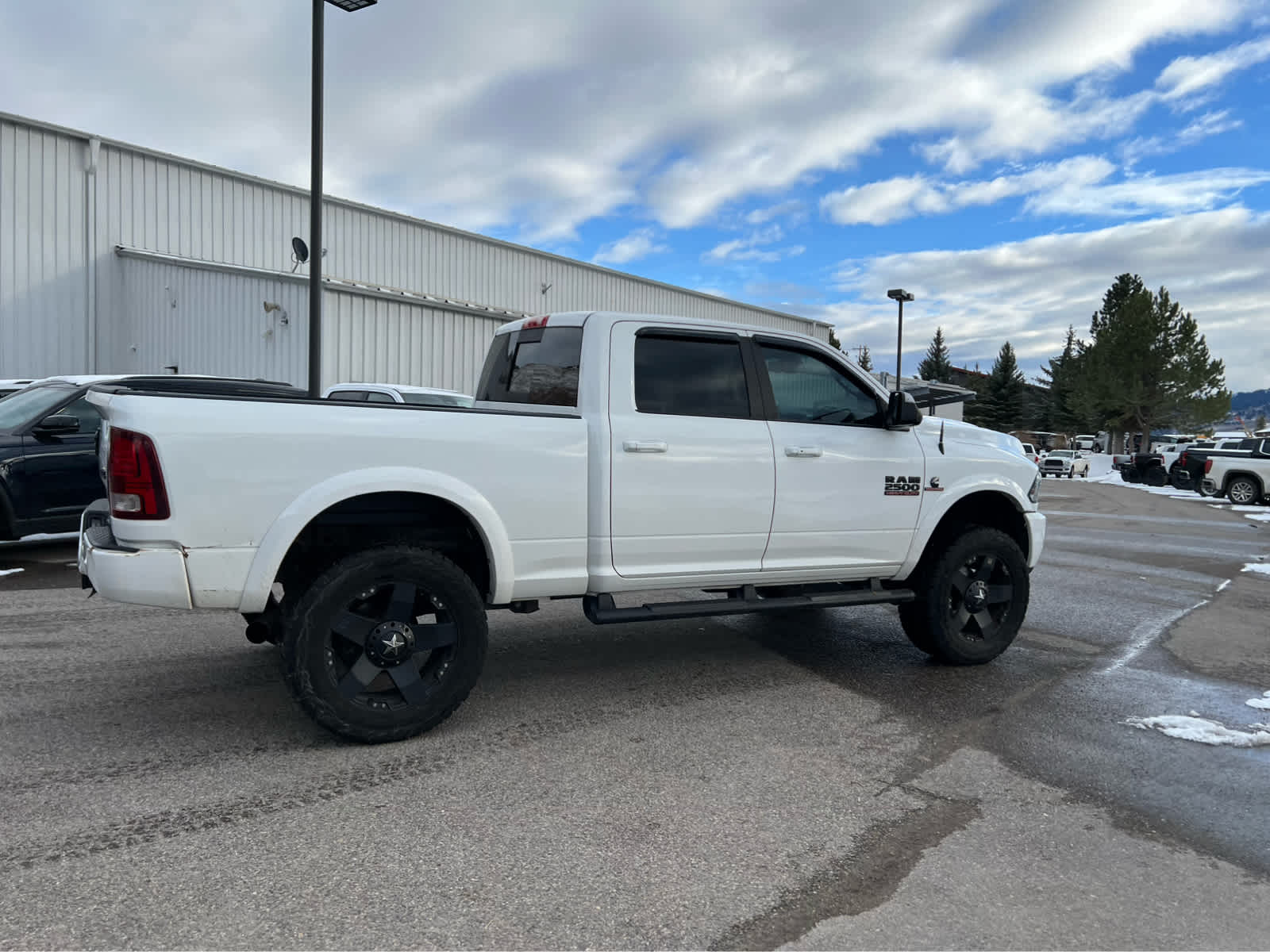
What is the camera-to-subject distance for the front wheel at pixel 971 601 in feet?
18.1

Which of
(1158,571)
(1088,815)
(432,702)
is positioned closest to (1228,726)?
(1088,815)

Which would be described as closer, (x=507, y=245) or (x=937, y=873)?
(x=937, y=873)

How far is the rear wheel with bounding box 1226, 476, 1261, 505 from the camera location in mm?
23094

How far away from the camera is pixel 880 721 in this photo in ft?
15.1

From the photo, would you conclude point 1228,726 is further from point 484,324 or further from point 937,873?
point 484,324

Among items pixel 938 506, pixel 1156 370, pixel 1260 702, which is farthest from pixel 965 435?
pixel 1156 370

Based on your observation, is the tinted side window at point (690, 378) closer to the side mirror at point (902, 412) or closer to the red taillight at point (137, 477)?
the side mirror at point (902, 412)

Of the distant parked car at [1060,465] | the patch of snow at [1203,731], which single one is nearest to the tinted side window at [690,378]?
the patch of snow at [1203,731]

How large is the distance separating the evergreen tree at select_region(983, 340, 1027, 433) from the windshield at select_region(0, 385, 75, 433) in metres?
84.7

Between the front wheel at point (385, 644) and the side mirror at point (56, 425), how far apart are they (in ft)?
20.0

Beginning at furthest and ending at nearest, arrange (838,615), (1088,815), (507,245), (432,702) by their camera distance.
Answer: (507,245) < (838,615) < (432,702) < (1088,815)

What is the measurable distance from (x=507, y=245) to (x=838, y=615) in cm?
2279

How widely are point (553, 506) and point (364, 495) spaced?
0.86 metres

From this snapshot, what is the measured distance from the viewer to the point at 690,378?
16.1ft
